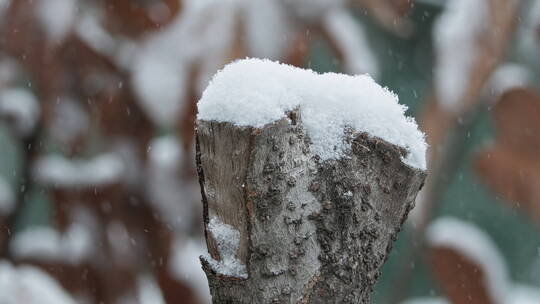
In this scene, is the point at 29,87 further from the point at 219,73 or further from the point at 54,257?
the point at 219,73

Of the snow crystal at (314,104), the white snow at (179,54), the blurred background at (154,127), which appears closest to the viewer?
the snow crystal at (314,104)

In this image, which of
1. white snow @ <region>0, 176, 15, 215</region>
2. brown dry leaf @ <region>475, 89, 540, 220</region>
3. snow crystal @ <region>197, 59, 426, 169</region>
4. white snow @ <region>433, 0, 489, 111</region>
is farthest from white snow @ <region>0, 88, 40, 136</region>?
snow crystal @ <region>197, 59, 426, 169</region>

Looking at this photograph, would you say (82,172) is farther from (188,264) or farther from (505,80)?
(505,80)

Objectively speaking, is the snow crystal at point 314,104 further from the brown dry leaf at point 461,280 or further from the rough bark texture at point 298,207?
the brown dry leaf at point 461,280

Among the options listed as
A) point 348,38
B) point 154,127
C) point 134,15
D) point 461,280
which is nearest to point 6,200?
point 154,127

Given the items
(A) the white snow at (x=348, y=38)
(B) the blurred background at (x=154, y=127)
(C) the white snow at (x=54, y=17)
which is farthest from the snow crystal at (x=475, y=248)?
(C) the white snow at (x=54, y=17)

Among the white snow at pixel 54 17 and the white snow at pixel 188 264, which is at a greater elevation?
the white snow at pixel 54 17

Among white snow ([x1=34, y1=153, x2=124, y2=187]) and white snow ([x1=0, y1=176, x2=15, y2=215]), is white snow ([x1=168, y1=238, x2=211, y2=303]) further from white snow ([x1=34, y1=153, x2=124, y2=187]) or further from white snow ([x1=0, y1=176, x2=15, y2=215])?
white snow ([x1=0, y1=176, x2=15, y2=215])

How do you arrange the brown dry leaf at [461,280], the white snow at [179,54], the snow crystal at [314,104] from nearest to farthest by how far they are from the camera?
the snow crystal at [314,104] → the white snow at [179,54] → the brown dry leaf at [461,280]
